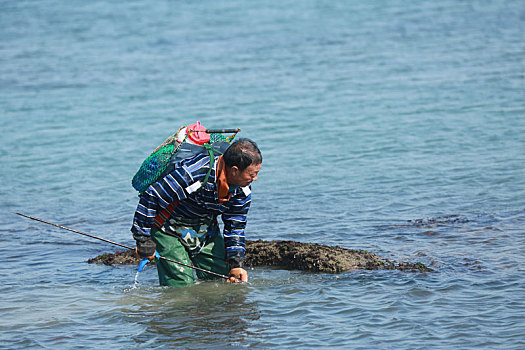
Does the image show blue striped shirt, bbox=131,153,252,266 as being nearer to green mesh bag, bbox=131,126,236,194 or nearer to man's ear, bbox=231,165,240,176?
green mesh bag, bbox=131,126,236,194

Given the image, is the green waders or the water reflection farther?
the green waders

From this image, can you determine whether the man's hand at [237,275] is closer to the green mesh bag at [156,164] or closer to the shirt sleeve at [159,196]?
the shirt sleeve at [159,196]

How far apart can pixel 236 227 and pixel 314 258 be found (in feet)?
4.23

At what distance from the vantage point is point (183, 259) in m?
6.12

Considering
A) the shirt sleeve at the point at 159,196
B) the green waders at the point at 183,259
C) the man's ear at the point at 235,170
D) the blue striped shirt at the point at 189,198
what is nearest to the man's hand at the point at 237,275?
the green waders at the point at 183,259

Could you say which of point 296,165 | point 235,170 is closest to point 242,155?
point 235,170

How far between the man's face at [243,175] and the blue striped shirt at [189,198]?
14 cm

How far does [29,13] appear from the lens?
105ft

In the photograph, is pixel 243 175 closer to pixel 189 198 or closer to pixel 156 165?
pixel 189 198

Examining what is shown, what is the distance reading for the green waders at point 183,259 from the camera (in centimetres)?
600

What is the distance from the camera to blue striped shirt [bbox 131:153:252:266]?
221 inches

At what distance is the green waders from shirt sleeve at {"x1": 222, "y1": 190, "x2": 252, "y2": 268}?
23cm

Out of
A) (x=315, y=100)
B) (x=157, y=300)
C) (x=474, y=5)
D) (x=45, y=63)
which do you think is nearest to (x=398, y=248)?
(x=157, y=300)

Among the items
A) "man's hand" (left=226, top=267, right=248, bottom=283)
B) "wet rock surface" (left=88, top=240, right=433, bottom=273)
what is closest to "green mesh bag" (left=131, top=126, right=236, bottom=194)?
"man's hand" (left=226, top=267, right=248, bottom=283)
